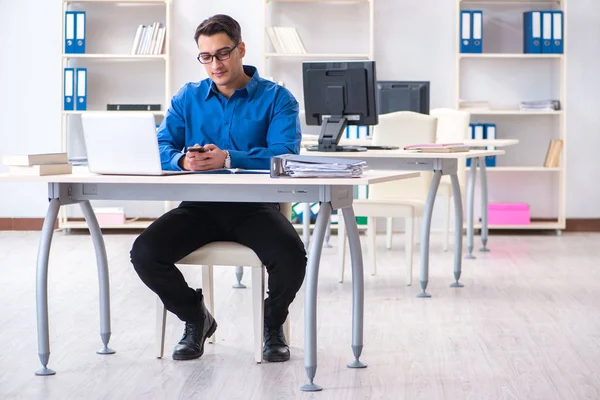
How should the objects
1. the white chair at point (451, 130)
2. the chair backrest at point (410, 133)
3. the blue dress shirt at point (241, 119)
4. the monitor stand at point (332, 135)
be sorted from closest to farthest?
the blue dress shirt at point (241, 119) < the monitor stand at point (332, 135) < the chair backrest at point (410, 133) < the white chair at point (451, 130)

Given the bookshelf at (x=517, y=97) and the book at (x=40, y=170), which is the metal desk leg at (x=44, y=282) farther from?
the bookshelf at (x=517, y=97)

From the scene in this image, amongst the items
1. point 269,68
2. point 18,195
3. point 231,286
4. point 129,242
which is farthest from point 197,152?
point 18,195

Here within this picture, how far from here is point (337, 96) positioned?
15.2 feet

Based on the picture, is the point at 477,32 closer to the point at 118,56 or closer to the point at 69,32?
the point at 118,56

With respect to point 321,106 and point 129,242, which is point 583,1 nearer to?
point 321,106

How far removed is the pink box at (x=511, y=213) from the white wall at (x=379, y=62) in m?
0.25

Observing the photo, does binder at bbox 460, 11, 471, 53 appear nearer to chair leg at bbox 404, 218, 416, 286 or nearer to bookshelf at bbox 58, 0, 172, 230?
bookshelf at bbox 58, 0, 172, 230

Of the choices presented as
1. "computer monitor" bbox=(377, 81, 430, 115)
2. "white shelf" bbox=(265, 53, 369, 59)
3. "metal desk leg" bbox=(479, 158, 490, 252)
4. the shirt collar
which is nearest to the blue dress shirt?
the shirt collar

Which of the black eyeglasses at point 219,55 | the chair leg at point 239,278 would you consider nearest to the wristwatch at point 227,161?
the black eyeglasses at point 219,55

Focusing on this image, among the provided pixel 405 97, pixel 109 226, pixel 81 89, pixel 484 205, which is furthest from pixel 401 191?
pixel 81 89

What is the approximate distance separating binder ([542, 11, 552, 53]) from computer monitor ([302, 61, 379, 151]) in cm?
251

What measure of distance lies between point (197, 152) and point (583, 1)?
462 cm

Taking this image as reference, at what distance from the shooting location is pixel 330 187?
271 centimetres

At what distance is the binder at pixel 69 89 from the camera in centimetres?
671
